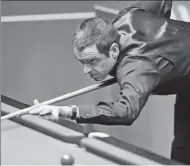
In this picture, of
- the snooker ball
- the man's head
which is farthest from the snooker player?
the snooker ball

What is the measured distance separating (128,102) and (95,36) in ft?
1.02

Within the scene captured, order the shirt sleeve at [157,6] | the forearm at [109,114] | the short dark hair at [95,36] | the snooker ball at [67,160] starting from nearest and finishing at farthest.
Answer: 1. the snooker ball at [67,160]
2. the forearm at [109,114]
3. the short dark hair at [95,36]
4. the shirt sleeve at [157,6]

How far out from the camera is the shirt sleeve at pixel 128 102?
5.83ft

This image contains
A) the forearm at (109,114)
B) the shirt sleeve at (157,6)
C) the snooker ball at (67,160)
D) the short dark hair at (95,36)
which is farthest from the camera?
the shirt sleeve at (157,6)

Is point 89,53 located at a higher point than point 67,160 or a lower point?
higher

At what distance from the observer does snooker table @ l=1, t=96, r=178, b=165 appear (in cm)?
168

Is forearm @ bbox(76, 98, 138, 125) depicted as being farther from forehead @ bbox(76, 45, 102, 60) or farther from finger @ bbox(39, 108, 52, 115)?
forehead @ bbox(76, 45, 102, 60)

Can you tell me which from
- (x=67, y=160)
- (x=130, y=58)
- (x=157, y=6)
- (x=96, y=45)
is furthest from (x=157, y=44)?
Answer: (x=67, y=160)

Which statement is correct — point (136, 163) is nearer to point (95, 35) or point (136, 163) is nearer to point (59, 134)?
point (59, 134)

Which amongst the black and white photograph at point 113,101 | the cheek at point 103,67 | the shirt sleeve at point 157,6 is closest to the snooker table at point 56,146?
the black and white photograph at point 113,101

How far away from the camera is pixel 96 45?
1.93m

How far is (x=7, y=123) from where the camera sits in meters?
2.09

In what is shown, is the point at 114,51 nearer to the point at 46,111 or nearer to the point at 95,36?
the point at 95,36

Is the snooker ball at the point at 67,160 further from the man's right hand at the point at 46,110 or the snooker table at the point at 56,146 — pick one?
the man's right hand at the point at 46,110
